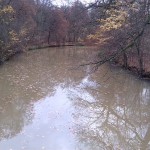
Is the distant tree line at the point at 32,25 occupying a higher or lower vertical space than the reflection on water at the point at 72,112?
higher

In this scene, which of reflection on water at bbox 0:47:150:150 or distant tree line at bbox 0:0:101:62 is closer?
reflection on water at bbox 0:47:150:150

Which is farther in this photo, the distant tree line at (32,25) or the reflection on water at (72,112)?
the distant tree line at (32,25)

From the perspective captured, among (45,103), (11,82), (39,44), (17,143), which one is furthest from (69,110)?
(39,44)

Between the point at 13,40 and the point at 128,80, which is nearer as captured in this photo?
the point at 128,80

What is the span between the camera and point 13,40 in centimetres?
2597

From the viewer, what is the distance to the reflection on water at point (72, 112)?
32.2 ft

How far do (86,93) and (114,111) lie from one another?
3.24m

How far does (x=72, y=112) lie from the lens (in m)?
12.8

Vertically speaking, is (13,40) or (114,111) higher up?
(13,40)

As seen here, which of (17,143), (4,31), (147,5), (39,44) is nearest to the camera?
(147,5)

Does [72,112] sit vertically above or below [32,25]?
below

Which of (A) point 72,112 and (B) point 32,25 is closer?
(A) point 72,112

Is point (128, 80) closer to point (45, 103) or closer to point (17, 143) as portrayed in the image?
point (45, 103)

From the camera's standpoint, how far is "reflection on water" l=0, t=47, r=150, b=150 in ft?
32.2
